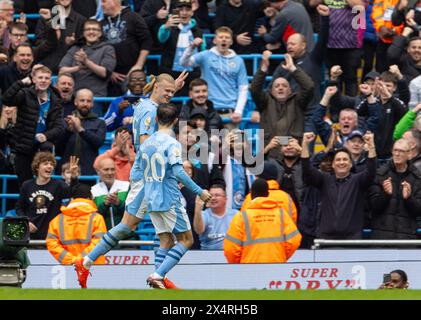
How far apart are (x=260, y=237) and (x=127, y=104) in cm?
446

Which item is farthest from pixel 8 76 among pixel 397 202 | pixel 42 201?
pixel 397 202

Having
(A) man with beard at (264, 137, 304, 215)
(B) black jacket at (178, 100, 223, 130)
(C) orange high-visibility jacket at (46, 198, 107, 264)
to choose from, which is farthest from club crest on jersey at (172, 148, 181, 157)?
(B) black jacket at (178, 100, 223, 130)

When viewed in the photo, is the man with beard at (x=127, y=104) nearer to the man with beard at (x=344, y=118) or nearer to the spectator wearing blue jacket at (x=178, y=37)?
the spectator wearing blue jacket at (x=178, y=37)

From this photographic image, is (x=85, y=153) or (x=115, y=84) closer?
(x=85, y=153)

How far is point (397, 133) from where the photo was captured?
19.0 m

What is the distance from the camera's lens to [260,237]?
1609cm

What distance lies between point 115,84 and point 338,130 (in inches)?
148

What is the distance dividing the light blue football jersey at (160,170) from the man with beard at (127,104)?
4.43 meters

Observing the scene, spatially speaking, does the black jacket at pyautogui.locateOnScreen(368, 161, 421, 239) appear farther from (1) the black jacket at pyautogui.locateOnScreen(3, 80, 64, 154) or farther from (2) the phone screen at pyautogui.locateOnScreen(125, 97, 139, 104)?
(1) the black jacket at pyautogui.locateOnScreen(3, 80, 64, 154)

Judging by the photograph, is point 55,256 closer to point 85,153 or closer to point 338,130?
point 85,153

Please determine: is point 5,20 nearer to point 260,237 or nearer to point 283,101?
point 283,101

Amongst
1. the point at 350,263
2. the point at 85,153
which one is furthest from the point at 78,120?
the point at 350,263

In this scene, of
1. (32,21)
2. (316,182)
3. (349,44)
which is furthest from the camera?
(32,21)

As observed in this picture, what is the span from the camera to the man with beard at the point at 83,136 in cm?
1973
